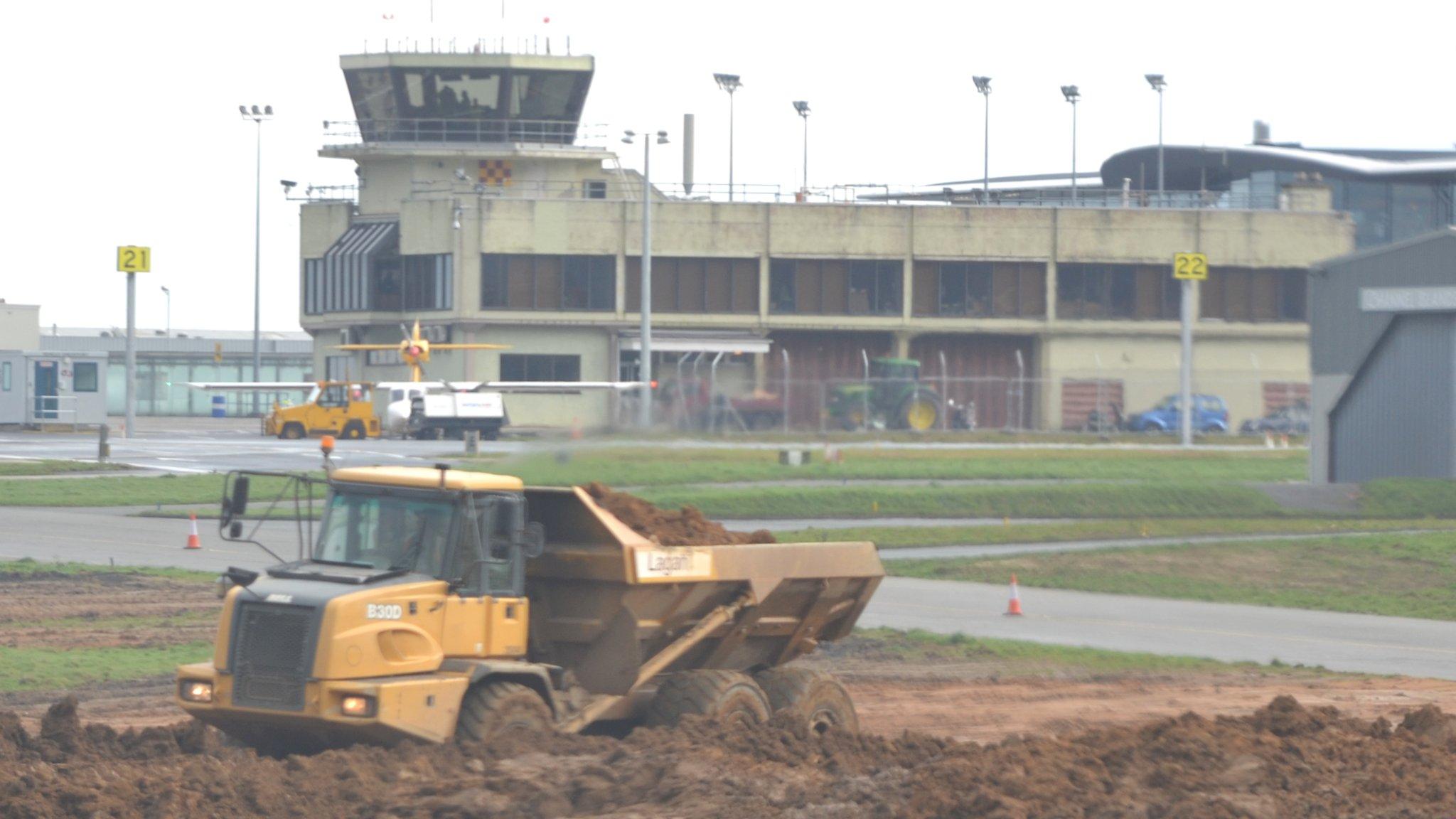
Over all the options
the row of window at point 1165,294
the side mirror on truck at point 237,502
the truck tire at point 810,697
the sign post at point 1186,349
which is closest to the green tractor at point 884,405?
the sign post at point 1186,349

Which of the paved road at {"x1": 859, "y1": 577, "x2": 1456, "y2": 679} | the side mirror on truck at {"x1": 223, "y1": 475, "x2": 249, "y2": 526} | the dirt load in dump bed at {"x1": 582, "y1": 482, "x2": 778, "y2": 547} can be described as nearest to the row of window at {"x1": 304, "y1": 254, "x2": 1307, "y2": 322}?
the paved road at {"x1": 859, "y1": 577, "x2": 1456, "y2": 679}

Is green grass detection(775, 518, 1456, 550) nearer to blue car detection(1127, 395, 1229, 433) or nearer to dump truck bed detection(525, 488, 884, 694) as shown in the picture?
blue car detection(1127, 395, 1229, 433)

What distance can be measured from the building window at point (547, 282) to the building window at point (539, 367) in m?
2.14

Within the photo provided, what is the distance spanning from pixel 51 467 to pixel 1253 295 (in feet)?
172

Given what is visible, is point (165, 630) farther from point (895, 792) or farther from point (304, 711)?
point (895, 792)

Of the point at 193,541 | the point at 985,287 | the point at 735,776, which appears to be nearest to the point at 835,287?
the point at 985,287

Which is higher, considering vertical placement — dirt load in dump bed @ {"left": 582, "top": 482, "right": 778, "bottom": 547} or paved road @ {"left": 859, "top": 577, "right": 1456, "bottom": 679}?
dirt load in dump bed @ {"left": 582, "top": 482, "right": 778, "bottom": 547}

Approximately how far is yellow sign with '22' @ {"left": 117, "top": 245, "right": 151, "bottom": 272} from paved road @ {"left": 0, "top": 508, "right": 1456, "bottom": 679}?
34237mm

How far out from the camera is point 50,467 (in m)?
44.4

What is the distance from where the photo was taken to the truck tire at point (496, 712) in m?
11.1

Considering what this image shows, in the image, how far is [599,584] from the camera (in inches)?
472

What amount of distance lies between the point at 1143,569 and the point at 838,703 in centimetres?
1485

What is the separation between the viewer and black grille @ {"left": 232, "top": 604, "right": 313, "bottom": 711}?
1047 cm

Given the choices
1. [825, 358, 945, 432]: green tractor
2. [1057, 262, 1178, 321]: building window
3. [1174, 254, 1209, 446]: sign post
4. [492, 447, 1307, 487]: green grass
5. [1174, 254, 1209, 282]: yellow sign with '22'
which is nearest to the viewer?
[825, 358, 945, 432]: green tractor
